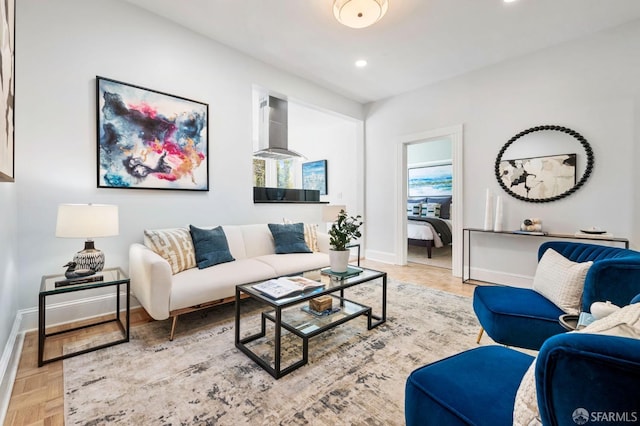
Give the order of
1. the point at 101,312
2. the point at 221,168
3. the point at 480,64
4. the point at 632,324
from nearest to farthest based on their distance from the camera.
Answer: the point at 632,324
the point at 101,312
the point at 221,168
the point at 480,64

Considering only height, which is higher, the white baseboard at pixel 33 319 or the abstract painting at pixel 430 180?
the abstract painting at pixel 430 180

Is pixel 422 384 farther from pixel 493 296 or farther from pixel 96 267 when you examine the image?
pixel 96 267

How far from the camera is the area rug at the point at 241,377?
145 centimetres

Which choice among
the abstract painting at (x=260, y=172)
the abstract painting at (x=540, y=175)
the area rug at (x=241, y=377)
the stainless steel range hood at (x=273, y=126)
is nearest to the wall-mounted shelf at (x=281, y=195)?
the stainless steel range hood at (x=273, y=126)

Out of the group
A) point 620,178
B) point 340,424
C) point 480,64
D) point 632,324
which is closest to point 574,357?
point 632,324

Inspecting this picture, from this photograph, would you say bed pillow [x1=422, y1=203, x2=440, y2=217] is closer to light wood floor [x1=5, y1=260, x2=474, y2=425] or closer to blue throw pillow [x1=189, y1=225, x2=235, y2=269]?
blue throw pillow [x1=189, y1=225, x2=235, y2=269]

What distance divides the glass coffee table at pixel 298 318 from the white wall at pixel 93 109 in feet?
5.05

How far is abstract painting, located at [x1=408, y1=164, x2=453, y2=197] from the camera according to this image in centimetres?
708

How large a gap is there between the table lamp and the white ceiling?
210 centimetres

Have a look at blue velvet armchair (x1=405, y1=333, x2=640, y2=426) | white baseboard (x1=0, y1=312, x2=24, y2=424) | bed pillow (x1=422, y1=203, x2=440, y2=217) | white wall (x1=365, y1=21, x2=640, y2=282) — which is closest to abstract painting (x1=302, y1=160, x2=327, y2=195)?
white wall (x1=365, y1=21, x2=640, y2=282)

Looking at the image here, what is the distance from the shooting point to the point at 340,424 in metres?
1.39

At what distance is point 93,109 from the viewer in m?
2.62

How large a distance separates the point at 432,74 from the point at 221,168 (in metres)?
3.21

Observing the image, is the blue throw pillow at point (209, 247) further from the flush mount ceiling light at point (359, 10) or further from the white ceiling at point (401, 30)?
the flush mount ceiling light at point (359, 10)
